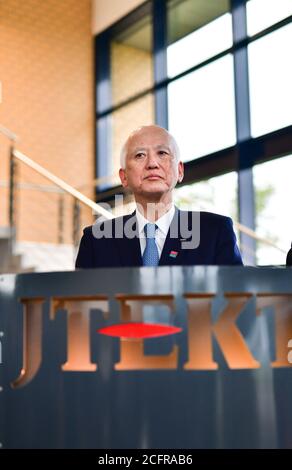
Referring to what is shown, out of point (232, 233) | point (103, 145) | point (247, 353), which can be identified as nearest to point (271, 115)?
point (103, 145)

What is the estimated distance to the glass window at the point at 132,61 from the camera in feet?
26.8

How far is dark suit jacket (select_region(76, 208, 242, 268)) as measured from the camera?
1.66 metres

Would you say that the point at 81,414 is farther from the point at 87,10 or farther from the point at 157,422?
the point at 87,10

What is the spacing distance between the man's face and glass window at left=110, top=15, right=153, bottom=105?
6.38m

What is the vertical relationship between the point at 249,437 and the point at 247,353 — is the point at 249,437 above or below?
below

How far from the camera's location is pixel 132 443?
49.8 inches

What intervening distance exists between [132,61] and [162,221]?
7.01m

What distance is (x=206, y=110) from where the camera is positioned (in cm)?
694

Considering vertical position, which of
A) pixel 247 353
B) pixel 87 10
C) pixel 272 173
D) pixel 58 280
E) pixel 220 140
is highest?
pixel 87 10

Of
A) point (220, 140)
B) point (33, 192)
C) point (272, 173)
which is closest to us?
point (272, 173)

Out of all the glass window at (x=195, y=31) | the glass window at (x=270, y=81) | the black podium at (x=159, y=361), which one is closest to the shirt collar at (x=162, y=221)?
the black podium at (x=159, y=361)

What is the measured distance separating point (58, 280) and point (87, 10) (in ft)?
26.0

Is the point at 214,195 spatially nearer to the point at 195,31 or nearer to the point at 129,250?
the point at 195,31

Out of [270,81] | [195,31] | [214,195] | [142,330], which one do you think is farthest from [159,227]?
[195,31]
